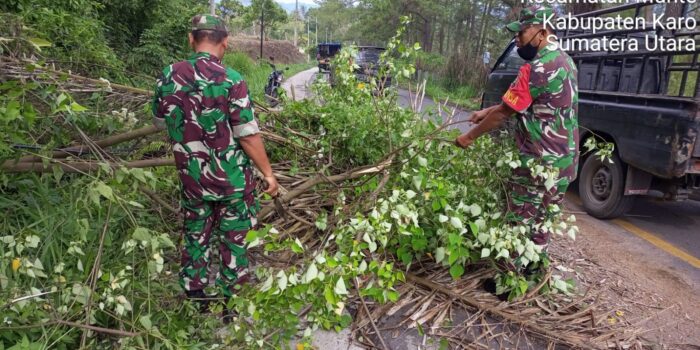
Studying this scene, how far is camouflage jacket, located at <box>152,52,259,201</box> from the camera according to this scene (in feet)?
8.04

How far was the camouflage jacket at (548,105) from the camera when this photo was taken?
283 cm

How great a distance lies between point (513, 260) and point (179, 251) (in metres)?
2.25

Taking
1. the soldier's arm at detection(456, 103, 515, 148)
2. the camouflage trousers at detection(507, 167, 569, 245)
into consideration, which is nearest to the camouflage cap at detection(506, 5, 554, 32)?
the soldier's arm at detection(456, 103, 515, 148)

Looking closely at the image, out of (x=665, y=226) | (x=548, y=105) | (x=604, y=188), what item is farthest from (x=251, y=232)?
(x=665, y=226)

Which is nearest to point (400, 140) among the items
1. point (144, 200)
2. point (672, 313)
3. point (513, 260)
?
point (513, 260)

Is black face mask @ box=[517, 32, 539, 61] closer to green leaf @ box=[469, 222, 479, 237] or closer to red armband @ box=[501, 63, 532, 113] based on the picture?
red armband @ box=[501, 63, 532, 113]

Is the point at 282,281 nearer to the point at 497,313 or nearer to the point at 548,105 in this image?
the point at 497,313

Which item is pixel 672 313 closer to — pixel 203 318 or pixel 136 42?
pixel 203 318

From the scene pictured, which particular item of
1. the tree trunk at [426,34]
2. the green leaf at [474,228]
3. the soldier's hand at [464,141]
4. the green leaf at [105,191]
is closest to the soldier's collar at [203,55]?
the green leaf at [105,191]

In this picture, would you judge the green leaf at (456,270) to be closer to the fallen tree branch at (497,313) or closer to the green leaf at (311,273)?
the fallen tree branch at (497,313)

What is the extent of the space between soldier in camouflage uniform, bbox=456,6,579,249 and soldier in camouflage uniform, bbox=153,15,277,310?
1447 millimetres

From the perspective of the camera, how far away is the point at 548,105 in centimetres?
288

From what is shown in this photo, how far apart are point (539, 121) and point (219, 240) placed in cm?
214

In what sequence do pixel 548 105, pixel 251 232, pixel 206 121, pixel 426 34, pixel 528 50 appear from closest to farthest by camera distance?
pixel 251 232 → pixel 206 121 → pixel 548 105 → pixel 528 50 → pixel 426 34
